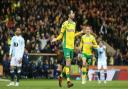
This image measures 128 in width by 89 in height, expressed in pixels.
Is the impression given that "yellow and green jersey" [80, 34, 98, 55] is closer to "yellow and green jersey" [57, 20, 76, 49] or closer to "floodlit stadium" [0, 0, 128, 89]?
"floodlit stadium" [0, 0, 128, 89]

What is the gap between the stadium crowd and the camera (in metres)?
38.2

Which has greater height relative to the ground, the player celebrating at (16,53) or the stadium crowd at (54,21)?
the stadium crowd at (54,21)

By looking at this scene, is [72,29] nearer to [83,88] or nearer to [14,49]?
[83,88]

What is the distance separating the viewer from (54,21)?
4031 centimetres

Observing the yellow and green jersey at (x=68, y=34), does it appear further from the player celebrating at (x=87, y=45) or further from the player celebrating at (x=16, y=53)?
the player celebrating at (x=87, y=45)

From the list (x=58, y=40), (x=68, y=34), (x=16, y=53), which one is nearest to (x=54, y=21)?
(x=58, y=40)

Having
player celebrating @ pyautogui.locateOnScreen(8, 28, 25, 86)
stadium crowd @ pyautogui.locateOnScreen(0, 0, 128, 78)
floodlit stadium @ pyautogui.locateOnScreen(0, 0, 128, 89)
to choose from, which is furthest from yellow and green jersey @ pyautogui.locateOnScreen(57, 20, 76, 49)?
stadium crowd @ pyautogui.locateOnScreen(0, 0, 128, 78)

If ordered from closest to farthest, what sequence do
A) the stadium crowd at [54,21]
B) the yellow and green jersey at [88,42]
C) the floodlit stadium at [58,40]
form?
the yellow and green jersey at [88,42] < the floodlit stadium at [58,40] < the stadium crowd at [54,21]

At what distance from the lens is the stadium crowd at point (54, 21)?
125 ft

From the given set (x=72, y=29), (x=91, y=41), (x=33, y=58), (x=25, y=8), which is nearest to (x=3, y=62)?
(x=33, y=58)

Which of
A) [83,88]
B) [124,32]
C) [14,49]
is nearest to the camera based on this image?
[83,88]

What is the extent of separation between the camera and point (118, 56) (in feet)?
128

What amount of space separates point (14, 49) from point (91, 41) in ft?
15.1

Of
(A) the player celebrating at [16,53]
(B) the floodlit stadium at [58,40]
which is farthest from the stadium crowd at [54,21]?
(A) the player celebrating at [16,53]
